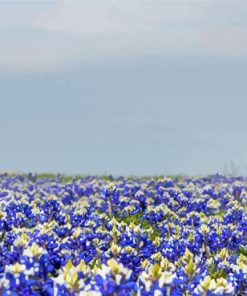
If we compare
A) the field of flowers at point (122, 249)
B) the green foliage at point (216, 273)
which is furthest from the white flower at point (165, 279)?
the green foliage at point (216, 273)

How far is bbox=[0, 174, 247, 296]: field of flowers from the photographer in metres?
5.57

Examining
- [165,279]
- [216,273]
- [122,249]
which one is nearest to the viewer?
[165,279]

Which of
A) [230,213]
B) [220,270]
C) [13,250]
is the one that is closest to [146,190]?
[230,213]

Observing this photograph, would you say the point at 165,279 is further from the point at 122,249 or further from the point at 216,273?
the point at 216,273

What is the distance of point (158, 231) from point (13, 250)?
5.46 metres

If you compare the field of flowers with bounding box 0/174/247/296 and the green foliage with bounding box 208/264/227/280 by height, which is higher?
the field of flowers with bounding box 0/174/247/296

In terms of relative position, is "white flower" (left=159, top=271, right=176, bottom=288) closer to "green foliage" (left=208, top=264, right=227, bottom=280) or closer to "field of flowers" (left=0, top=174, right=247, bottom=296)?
"field of flowers" (left=0, top=174, right=247, bottom=296)

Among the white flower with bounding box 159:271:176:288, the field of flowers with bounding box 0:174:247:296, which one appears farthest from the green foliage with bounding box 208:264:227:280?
the white flower with bounding box 159:271:176:288

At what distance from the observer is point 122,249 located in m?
7.99

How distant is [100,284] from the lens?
5328 mm

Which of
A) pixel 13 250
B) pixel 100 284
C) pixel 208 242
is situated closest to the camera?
pixel 100 284

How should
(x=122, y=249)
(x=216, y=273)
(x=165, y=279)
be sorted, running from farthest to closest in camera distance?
(x=216, y=273) → (x=122, y=249) → (x=165, y=279)

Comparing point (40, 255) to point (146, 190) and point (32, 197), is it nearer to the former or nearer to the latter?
point (32, 197)

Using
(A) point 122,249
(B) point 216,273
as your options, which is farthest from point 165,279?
(B) point 216,273
